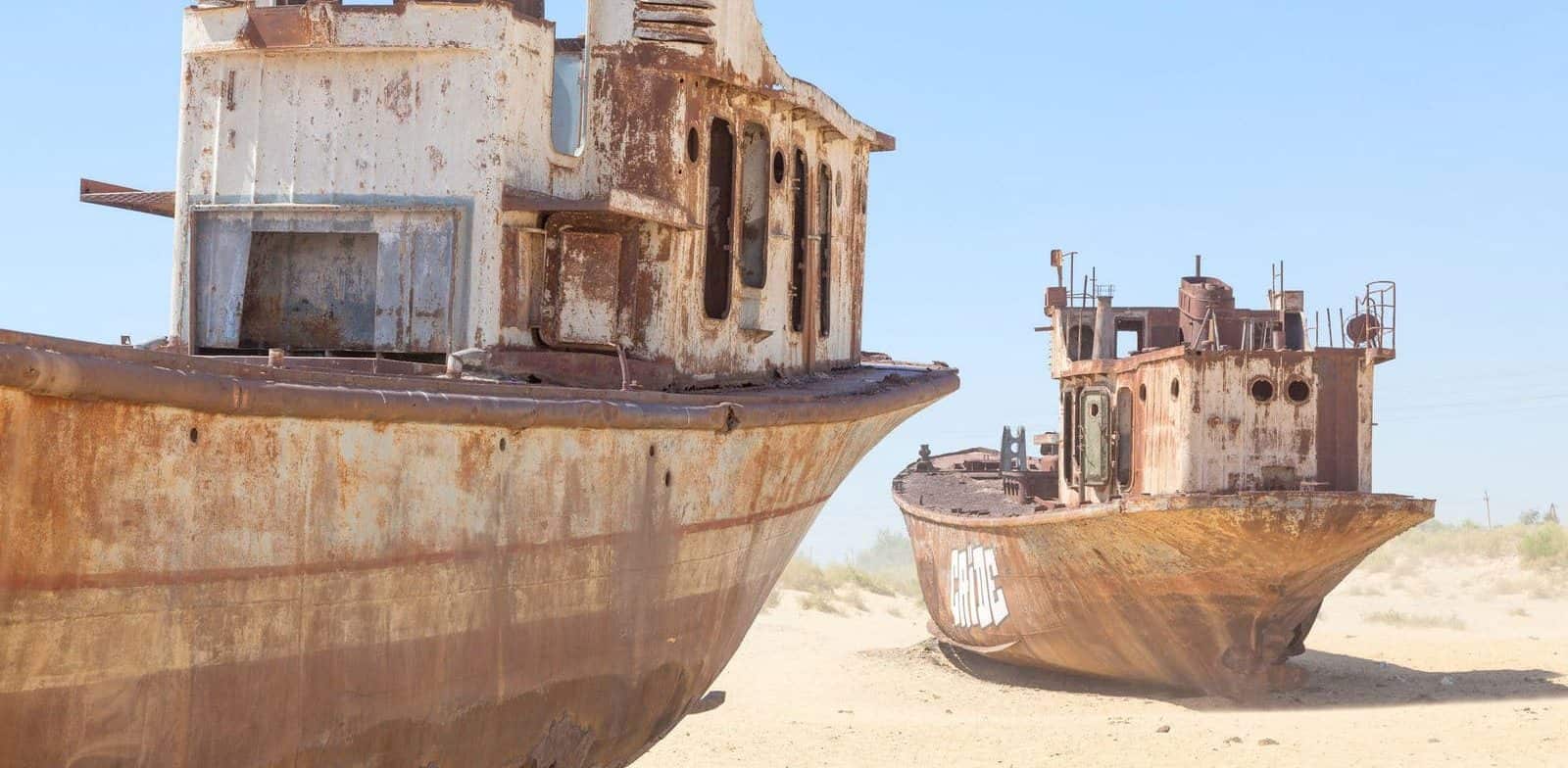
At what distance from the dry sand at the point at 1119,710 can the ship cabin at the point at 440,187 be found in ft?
19.4

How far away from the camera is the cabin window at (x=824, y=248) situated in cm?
1135

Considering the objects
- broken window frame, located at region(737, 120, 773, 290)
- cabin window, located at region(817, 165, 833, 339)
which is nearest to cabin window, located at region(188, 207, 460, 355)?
broken window frame, located at region(737, 120, 773, 290)

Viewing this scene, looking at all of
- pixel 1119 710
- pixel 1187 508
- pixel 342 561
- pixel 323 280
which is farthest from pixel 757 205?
pixel 1119 710

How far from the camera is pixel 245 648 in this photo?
217 inches

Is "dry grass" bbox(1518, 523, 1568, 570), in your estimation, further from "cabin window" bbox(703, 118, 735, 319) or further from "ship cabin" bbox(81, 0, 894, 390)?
"ship cabin" bbox(81, 0, 894, 390)

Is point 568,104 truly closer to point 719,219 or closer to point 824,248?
point 719,219

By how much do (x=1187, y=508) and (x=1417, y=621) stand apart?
1216 centimetres

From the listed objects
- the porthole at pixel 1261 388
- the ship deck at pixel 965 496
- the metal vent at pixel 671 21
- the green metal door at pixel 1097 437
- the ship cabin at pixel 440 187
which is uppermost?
the metal vent at pixel 671 21

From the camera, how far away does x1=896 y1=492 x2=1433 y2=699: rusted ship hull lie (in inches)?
653

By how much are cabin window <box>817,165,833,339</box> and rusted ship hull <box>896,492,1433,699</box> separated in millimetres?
6318

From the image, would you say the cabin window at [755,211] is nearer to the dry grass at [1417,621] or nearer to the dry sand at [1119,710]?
the dry sand at [1119,710]

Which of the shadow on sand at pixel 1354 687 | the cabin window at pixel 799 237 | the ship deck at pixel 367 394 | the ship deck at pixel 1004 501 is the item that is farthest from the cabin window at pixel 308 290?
the shadow on sand at pixel 1354 687

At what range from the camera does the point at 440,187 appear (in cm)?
784

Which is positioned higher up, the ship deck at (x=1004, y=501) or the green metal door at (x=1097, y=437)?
the green metal door at (x=1097, y=437)
